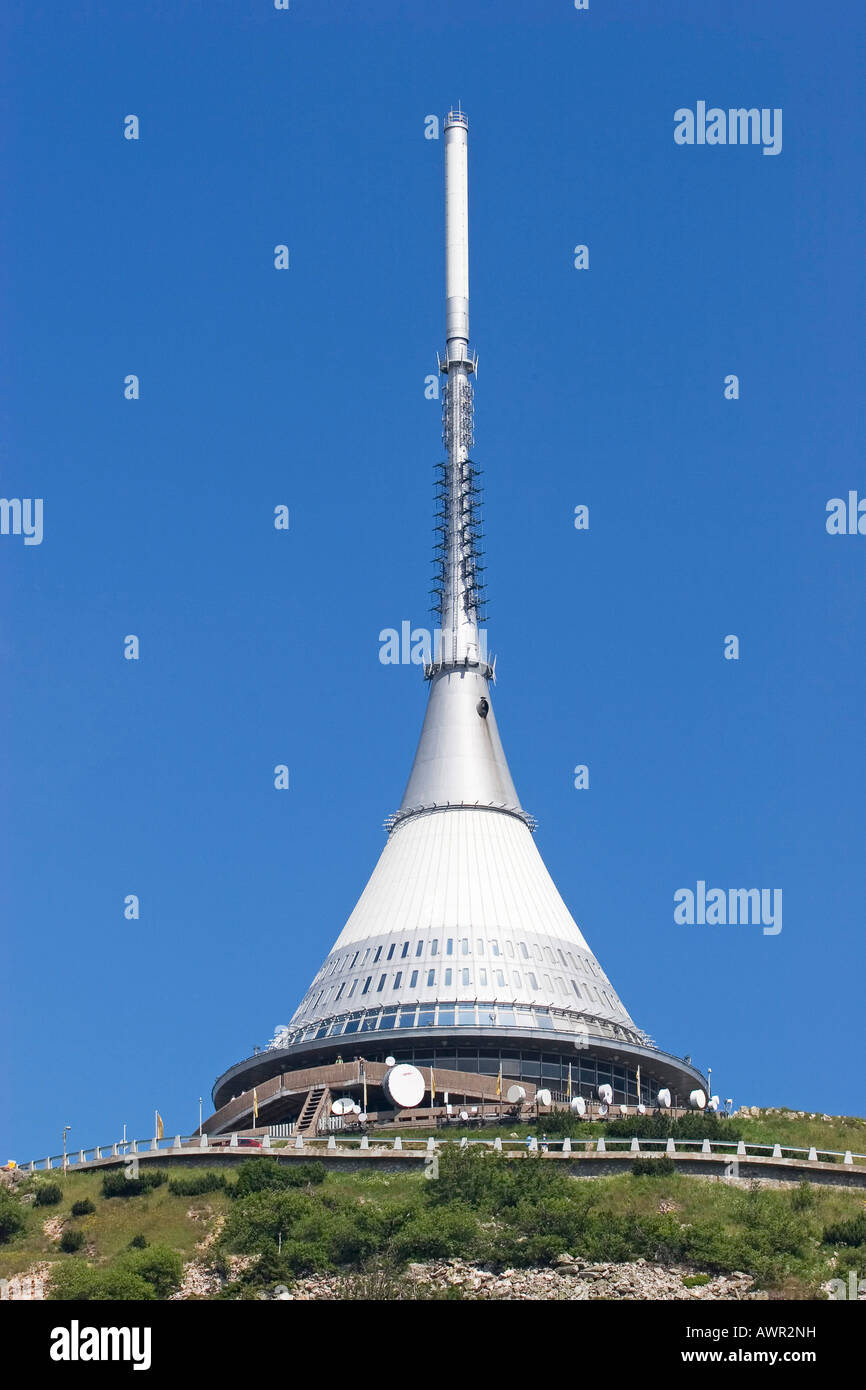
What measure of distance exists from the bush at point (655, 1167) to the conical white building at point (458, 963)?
572 inches

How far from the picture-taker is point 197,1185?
72938 millimetres

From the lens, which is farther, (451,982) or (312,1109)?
(451,982)

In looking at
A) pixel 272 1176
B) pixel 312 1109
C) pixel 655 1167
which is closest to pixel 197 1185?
pixel 272 1176

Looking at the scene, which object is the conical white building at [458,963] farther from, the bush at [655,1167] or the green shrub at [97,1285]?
the green shrub at [97,1285]

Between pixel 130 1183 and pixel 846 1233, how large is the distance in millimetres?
23607

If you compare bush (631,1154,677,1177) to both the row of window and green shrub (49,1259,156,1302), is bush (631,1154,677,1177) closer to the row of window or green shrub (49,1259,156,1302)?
green shrub (49,1259,156,1302)

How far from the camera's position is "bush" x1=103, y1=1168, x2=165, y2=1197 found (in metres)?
73.6

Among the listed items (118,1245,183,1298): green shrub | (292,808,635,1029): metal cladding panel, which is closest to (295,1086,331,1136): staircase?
(292,808,635,1029): metal cladding panel

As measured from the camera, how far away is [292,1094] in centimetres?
8919

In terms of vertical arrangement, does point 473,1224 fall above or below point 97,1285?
above

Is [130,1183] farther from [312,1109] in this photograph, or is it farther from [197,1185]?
[312,1109]
